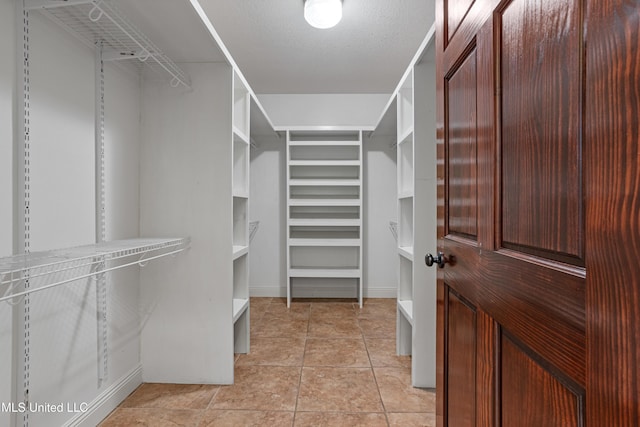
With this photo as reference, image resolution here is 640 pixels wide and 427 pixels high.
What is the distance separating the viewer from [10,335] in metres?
1.19

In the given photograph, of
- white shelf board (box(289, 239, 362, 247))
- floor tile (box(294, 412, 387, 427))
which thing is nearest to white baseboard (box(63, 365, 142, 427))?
floor tile (box(294, 412, 387, 427))

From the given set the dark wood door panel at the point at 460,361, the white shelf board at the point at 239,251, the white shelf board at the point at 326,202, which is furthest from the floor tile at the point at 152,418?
the white shelf board at the point at 326,202

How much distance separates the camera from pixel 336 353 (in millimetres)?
2498

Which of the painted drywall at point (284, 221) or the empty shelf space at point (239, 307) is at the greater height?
the painted drywall at point (284, 221)

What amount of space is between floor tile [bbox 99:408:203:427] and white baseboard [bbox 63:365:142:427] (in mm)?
41

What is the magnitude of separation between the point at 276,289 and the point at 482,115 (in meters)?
3.58

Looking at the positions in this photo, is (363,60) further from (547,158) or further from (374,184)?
(547,158)

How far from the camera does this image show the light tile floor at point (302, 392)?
171cm

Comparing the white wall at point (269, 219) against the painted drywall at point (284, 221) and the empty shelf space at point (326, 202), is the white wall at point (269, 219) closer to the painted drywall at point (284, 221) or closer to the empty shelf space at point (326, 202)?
the painted drywall at point (284, 221)

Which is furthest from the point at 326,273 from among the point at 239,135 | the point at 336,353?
the point at 239,135

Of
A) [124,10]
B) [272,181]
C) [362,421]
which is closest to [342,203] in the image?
[272,181]

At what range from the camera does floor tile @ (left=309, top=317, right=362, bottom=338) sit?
2.89 metres

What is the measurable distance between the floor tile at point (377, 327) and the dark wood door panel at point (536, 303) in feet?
6.97

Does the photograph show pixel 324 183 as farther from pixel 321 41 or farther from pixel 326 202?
pixel 321 41
